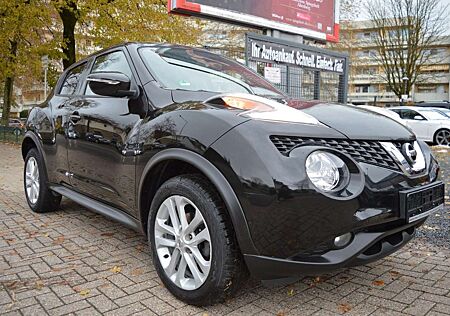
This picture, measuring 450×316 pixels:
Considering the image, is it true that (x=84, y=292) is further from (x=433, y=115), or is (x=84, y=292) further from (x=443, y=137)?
(x=433, y=115)

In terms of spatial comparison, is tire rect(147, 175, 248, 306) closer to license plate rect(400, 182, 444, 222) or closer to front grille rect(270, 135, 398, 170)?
front grille rect(270, 135, 398, 170)

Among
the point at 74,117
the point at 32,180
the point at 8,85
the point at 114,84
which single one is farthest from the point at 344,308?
the point at 8,85

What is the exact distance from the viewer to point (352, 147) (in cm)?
233

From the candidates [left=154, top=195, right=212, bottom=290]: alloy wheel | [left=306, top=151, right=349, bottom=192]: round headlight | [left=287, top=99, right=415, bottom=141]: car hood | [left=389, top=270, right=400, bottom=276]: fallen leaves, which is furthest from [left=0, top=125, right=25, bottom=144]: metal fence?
[left=306, top=151, right=349, bottom=192]: round headlight

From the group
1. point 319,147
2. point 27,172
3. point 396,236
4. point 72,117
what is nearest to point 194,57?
point 72,117

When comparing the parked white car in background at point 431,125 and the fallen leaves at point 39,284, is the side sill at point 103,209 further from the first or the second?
the parked white car in background at point 431,125

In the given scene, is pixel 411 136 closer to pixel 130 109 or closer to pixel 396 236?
pixel 396 236

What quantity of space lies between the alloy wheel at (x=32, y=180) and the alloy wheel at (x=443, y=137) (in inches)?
517

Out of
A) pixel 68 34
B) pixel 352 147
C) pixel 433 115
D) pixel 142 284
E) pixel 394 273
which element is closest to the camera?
pixel 352 147

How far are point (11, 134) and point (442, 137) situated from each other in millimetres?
16660

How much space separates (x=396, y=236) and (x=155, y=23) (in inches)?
504

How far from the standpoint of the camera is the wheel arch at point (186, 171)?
7.23 ft

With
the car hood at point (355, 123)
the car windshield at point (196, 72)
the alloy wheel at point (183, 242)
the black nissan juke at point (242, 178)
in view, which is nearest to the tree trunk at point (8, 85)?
the car windshield at point (196, 72)

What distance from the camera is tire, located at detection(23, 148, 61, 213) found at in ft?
15.2
